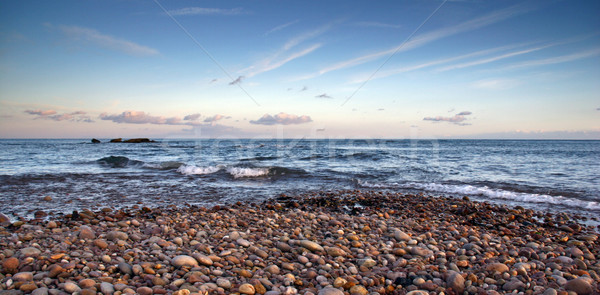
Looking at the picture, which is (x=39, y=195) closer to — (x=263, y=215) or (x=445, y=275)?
(x=263, y=215)

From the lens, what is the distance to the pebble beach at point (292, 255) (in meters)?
3.16

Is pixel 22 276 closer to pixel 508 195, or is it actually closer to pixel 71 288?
pixel 71 288

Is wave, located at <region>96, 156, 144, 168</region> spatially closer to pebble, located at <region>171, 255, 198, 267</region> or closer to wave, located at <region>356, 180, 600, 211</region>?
wave, located at <region>356, 180, 600, 211</region>

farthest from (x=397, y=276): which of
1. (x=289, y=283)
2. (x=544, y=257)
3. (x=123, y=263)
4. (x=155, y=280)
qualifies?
(x=123, y=263)

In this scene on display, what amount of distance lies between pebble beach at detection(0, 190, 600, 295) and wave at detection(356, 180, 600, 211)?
2502 millimetres

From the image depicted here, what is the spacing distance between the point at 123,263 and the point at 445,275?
372 centimetres

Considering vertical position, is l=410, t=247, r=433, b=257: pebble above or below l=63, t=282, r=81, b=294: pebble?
below

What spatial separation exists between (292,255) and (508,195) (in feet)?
27.7

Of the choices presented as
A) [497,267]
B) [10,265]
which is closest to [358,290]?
[497,267]

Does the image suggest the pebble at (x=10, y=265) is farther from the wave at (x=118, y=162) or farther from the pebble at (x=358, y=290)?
the wave at (x=118, y=162)

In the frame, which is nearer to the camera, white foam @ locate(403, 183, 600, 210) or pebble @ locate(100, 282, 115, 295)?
pebble @ locate(100, 282, 115, 295)

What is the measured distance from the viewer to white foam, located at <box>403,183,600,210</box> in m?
8.11

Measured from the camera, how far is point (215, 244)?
436cm

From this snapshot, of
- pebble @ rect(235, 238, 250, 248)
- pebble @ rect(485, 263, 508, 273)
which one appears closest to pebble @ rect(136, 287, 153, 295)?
pebble @ rect(235, 238, 250, 248)
